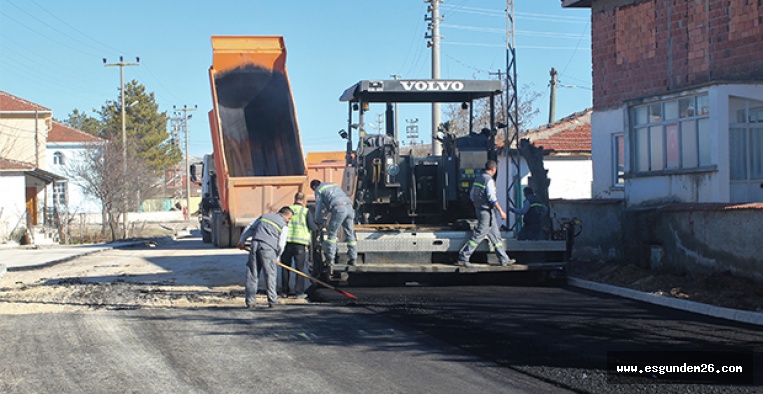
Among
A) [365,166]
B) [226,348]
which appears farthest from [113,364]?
[365,166]

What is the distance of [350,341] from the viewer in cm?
855

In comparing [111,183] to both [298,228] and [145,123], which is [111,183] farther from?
[145,123]

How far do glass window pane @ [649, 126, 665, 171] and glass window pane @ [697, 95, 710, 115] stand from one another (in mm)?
958

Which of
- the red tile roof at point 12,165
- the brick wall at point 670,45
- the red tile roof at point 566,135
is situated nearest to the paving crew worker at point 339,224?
the brick wall at point 670,45

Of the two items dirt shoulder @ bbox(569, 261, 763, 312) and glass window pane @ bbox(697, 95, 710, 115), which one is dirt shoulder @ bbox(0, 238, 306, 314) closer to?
dirt shoulder @ bbox(569, 261, 763, 312)

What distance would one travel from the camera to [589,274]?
14.9 meters

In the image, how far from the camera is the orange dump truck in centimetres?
2023

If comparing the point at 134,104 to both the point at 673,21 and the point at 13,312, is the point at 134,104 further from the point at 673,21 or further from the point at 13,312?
the point at 13,312

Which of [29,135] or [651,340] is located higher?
[29,135]

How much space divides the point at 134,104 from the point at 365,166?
63.7 m

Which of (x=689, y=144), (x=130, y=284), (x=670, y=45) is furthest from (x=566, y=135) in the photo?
(x=130, y=284)

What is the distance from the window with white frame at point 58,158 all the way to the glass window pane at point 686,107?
53.2 meters

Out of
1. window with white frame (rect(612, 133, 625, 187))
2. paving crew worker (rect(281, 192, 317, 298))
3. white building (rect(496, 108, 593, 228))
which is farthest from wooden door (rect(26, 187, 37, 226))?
paving crew worker (rect(281, 192, 317, 298))

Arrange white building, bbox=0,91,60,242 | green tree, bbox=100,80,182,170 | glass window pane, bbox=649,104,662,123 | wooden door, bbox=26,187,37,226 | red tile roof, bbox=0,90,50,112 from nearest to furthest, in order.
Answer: glass window pane, bbox=649,104,662,123
white building, bbox=0,91,60,242
wooden door, bbox=26,187,37,226
red tile roof, bbox=0,90,50,112
green tree, bbox=100,80,182,170
